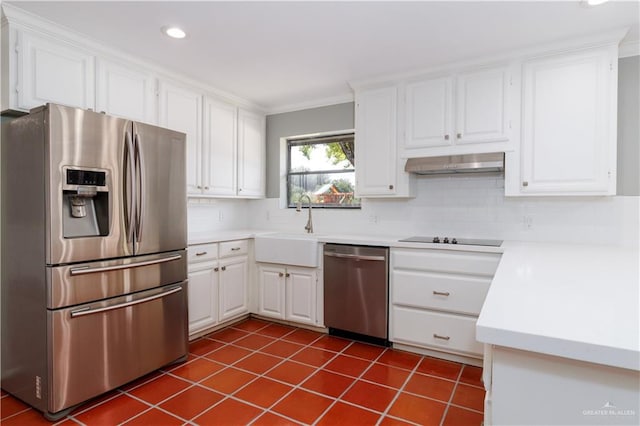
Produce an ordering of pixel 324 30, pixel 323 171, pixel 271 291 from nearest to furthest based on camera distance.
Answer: pixel 324 30
pixel 271 291
pixel 323 171

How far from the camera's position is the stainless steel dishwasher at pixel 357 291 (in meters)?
3.03

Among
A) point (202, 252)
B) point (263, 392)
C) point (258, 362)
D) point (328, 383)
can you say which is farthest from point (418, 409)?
point (202, 252)

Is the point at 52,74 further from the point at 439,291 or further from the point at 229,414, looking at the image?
the point at 439,291

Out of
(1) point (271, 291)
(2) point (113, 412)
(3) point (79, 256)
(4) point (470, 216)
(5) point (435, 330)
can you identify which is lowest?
(2) point (113, 412)

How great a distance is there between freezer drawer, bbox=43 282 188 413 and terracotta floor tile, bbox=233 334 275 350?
0.54 m

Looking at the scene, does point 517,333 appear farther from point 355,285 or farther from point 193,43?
point 193,43

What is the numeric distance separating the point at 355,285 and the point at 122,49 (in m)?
2.64

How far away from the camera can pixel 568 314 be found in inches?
35.6

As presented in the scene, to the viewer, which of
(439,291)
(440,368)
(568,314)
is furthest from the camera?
(439,291)

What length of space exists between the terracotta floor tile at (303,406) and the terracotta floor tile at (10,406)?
1.48 metres

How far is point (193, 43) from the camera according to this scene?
2656 millimetres

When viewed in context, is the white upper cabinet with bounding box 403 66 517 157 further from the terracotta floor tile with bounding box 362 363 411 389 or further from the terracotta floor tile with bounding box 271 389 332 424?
the terracotta floor tile with bounding box 271 389 332 424

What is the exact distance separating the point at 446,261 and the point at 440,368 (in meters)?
0.79

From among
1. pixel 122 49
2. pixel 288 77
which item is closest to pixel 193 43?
pixel 122 49
